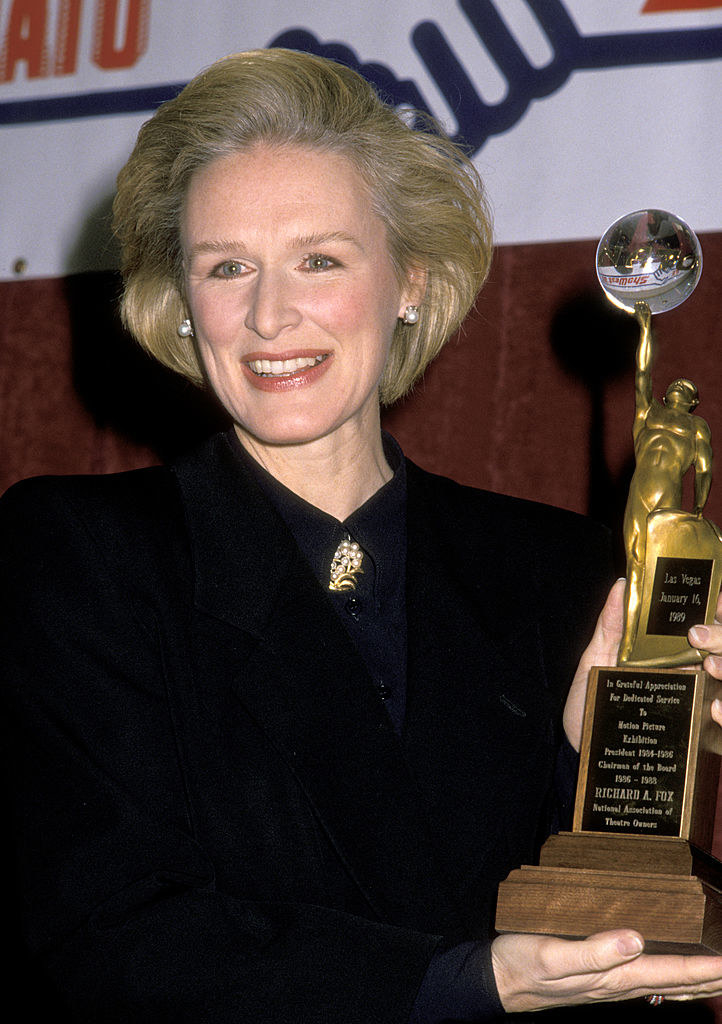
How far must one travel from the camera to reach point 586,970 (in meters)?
1.21

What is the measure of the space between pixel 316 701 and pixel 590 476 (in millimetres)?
1140

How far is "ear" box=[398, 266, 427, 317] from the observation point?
1.81 metres

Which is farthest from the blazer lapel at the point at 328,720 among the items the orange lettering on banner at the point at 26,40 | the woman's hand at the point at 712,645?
the orange lettering on banner at the point at 26,40

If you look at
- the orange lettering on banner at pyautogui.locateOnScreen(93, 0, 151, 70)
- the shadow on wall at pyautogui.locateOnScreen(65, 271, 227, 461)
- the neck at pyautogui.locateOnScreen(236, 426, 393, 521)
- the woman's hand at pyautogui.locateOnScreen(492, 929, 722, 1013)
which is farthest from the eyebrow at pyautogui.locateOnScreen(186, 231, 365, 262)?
the orange lettering on banner at pyautogui.locateOnScreen(93, 0, 151, 70)

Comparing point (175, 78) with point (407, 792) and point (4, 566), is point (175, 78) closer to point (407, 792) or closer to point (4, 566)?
point (4, 566)

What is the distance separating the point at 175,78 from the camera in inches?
106

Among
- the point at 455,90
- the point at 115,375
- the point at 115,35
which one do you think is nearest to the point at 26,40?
the point at 115,35

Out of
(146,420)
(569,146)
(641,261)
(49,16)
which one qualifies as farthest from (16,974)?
(49,16)

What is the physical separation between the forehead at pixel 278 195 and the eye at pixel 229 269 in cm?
4

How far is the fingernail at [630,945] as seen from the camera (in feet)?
3.96

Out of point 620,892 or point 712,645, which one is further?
point 712,645

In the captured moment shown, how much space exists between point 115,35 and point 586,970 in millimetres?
2180

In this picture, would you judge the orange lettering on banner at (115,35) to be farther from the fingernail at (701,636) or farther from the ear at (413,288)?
the fingernail at (701,636)

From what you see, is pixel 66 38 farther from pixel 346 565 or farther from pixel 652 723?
pixel 652 723
